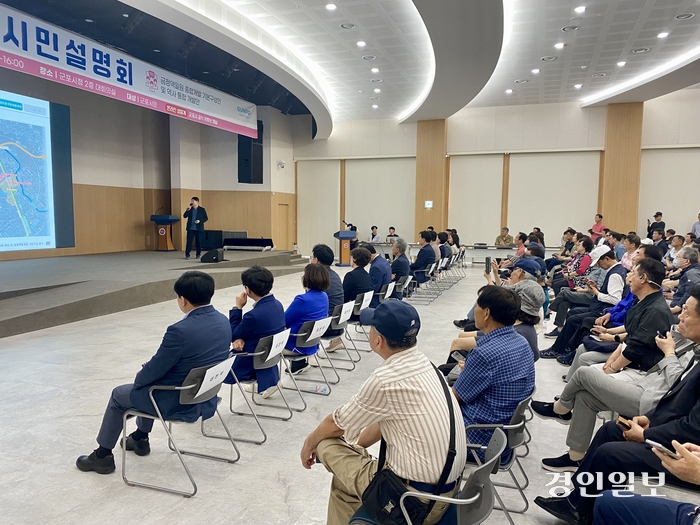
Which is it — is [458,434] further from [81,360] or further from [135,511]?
[81,360]

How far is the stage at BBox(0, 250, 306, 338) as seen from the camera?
6.21 m

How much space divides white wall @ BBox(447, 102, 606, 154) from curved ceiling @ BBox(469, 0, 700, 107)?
1.09m

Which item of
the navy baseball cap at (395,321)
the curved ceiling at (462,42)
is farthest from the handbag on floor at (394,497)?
the curved ceiling at (462,42)

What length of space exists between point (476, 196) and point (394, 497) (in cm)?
1403

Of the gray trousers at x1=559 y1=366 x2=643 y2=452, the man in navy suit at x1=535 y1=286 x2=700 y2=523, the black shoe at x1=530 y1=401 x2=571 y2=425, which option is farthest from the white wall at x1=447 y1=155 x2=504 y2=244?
the man in navy suit at x1=535 y1=286 x2=700 y2=523

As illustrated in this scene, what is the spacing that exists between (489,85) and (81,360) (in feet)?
35.8

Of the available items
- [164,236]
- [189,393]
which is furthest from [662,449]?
[164,236]

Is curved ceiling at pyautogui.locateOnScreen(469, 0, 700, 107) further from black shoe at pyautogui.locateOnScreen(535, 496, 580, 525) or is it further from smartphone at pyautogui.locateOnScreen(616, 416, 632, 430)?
black shoe at pyautogui.locateOnScreen(535, 496, 580, 525)

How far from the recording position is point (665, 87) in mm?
11227

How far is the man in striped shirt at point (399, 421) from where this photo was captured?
5.29 ft

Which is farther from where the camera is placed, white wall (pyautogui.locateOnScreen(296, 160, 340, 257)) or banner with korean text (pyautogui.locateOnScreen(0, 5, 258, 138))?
white wall (pyautogui.locateOnScreen(296, 160, 340, 257))

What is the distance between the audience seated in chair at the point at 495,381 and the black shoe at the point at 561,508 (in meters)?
0.35

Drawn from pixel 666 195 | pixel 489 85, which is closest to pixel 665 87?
pixel 666 195

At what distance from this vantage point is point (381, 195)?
51.9 ft
